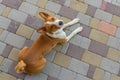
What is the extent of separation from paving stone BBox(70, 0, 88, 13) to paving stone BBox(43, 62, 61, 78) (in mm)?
891

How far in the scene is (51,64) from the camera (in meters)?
3.25

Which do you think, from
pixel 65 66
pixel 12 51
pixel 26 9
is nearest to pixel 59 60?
pixel 65 66

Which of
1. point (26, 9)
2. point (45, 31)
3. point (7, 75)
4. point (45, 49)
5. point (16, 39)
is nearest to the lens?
point (45, 31)

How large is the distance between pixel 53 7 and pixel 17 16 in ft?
1.61

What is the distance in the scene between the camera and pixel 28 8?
364 cm

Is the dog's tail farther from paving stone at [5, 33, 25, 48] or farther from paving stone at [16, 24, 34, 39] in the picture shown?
paving stone at [16, 24, 34, 39]

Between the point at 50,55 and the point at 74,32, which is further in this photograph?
the point at 74,32

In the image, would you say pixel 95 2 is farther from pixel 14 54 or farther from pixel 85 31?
pixel 14 54

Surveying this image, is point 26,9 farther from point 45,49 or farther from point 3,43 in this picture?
point 45,49

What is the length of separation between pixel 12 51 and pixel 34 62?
0.51 m

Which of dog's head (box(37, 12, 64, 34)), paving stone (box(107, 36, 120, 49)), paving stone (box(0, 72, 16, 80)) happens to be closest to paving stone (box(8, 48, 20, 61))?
paving stone (box(0, 72, 16, 80))

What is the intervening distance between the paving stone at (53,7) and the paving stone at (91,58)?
72cm

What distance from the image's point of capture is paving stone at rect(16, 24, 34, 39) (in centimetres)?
341

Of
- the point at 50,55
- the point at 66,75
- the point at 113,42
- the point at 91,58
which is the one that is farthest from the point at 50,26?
the point at 113,42
